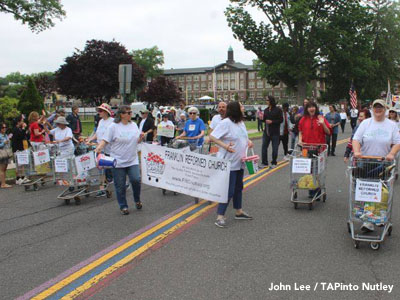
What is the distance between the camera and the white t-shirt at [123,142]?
7430 mm

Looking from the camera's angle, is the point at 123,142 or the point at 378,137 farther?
the point at 123,142

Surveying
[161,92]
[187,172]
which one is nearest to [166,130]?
[187,172]

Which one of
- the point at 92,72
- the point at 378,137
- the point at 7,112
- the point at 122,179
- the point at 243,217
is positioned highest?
the point at 92,72

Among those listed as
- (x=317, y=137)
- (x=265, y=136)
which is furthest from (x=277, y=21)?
(x=317, y=137)

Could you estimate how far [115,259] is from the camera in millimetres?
5148

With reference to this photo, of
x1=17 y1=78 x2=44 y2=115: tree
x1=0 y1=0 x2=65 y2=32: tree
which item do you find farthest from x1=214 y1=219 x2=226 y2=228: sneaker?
x1=0 y1=0 x2=65 y2=32: tree

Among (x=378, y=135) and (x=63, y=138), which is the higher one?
(x=378, y=135)

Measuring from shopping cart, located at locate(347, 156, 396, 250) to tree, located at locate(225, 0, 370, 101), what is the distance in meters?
37.0

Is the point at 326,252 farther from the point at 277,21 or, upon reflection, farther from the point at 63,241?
the point at 277,21

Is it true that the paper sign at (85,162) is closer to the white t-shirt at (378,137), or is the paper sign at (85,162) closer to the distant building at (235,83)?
the white t-shirt at (378,137)

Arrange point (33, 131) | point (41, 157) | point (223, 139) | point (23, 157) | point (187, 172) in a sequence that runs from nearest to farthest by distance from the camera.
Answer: point (223, 139), point (187, 172), point (41, 157), point (23, 157), point (33, 131)

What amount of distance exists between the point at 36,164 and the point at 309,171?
6.39 meters

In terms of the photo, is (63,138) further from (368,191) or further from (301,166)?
(368,191)

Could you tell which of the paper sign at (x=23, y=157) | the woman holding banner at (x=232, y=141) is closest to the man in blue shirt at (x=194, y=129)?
the woman holding banner at (x=232, y=141)
